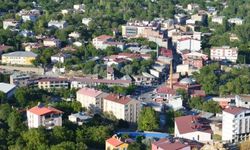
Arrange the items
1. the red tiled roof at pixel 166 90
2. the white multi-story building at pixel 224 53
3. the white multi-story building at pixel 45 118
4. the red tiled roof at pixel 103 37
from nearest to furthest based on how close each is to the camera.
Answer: the white multi-story building at pixel 45 118
the red tiled roof at pixel 166 90
the white multi-story building at pixel 224 53
the red tiled roof at pixel 103 37

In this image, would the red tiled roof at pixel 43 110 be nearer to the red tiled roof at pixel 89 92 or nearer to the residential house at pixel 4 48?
the red tiled roof at pixel 89 92

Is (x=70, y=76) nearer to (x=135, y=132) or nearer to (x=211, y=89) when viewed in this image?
(x=211, y=89)

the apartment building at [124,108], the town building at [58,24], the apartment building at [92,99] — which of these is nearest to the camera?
the apartment building at [124,108]

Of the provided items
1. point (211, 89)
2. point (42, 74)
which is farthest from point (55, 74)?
point (211, 89)

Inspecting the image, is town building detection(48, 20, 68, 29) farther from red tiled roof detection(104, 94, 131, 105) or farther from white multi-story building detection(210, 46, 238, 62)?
red tiled roof detection(104, 94, 131, 105)

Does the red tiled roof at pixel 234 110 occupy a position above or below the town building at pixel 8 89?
above

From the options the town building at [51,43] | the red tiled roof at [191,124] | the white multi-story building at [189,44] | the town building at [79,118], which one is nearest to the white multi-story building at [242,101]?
the red tiled roof at [191,124]

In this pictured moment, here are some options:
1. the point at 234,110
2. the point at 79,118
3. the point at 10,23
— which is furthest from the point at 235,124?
the point at 10,23
